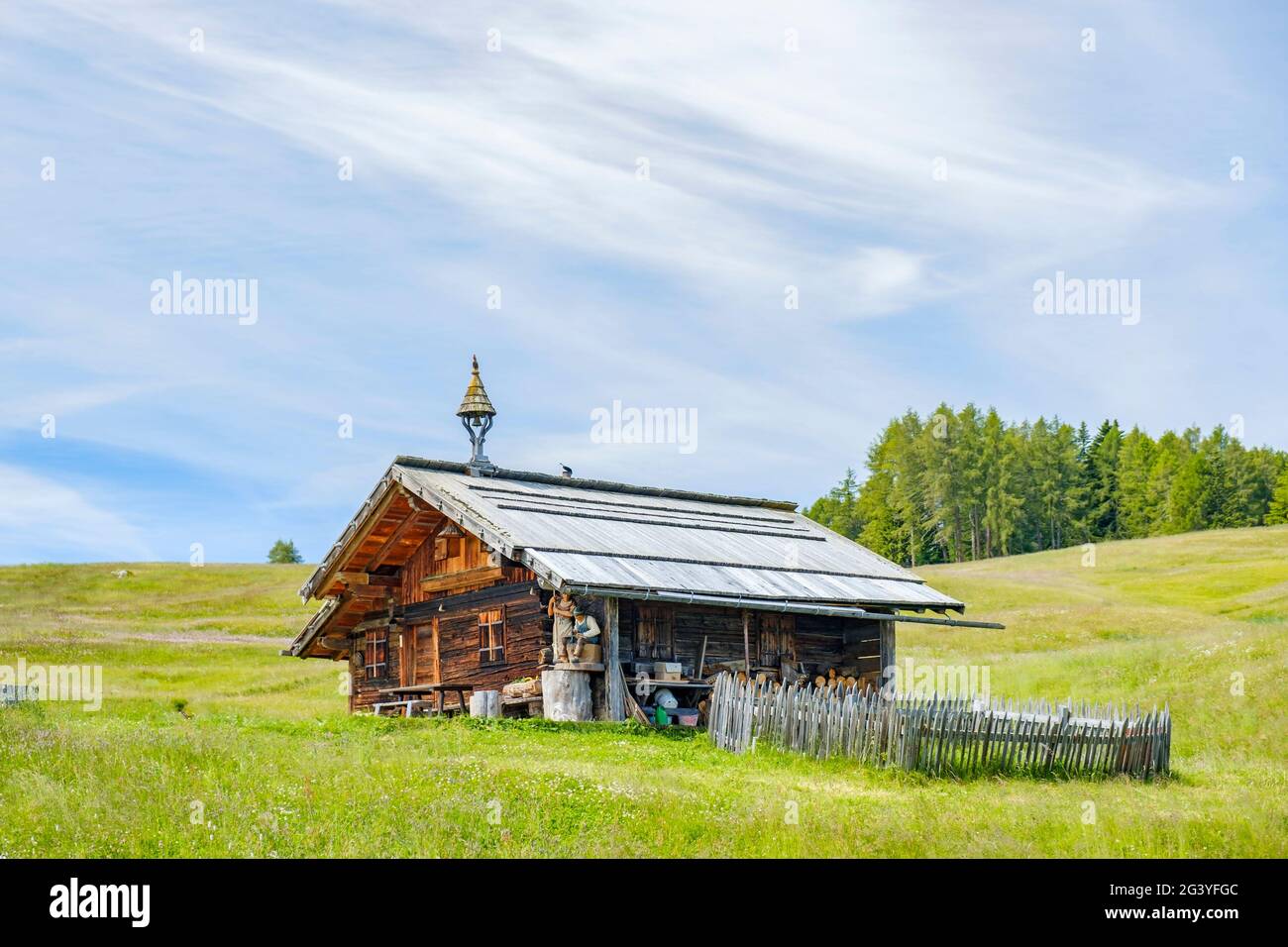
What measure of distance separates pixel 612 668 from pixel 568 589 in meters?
2.33

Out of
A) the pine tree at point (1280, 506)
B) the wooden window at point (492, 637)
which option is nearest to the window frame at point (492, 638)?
the wooden window at point (492, 637)

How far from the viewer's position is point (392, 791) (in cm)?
1556

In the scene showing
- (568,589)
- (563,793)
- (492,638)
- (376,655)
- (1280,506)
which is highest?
(1280,506)

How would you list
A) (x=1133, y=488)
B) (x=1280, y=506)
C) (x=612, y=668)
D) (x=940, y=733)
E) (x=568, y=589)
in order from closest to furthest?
(x=940, y=733) → (x=568, y=589) → (x=612, y=668) → (x=1280, y=506) → (x=1133, y=488)

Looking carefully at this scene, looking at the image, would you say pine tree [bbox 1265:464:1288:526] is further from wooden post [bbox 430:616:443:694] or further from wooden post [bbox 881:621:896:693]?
wooden post [bbox 430:616:443:694]

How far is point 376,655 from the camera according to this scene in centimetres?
3272

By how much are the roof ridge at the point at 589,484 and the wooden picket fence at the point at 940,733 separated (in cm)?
980

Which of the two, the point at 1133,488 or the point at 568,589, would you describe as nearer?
the point at 568,589

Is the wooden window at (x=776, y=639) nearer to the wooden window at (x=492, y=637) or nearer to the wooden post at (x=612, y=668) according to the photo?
the wooden post at (x=612, y=668)

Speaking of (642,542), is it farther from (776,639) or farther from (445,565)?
(445,565)

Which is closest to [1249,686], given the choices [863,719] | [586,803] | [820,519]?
[863,719]

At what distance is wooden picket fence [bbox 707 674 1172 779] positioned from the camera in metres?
20.3

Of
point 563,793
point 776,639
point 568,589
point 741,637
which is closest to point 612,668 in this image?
point 568,589

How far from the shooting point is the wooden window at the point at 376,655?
1277 inches
